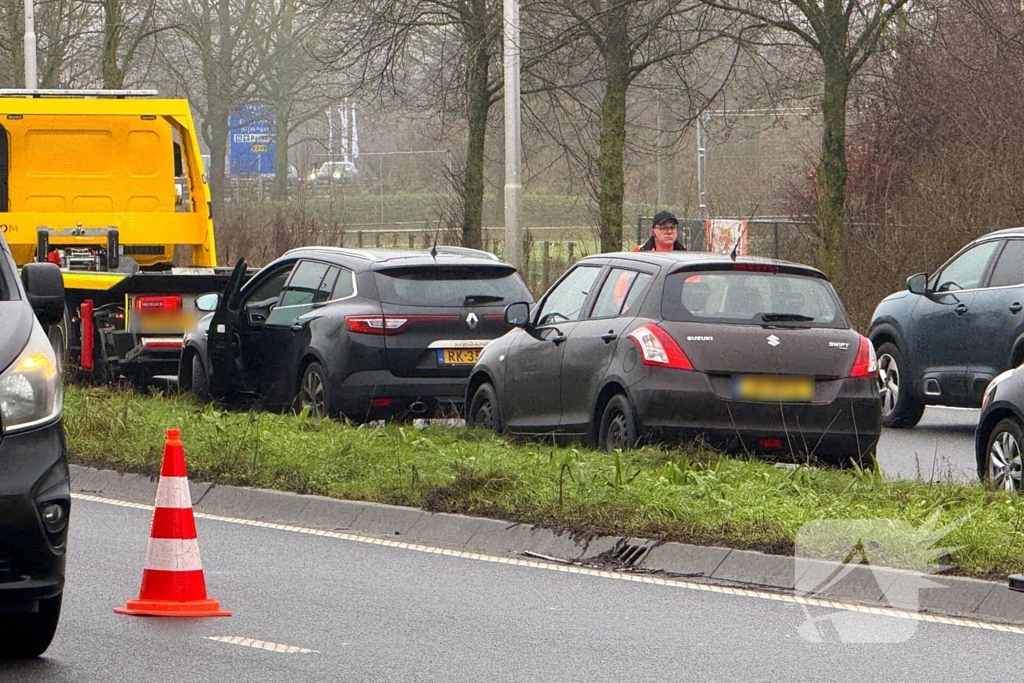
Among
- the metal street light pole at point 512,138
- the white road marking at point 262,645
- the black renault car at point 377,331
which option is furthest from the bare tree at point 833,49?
the white road marking at point 262,645

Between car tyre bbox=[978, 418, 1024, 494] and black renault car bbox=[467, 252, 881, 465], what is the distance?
790 mm

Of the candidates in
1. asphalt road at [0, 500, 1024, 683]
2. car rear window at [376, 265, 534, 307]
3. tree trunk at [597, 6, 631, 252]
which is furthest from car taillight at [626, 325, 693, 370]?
tree trunk at [597, 6, 631, 252]

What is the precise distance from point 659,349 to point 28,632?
515 centimetres

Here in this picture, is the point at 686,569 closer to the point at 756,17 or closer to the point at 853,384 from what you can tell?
the point at 853,384

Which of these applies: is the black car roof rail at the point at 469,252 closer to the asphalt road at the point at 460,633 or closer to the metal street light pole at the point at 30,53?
the asphalt road at the point at 460,633

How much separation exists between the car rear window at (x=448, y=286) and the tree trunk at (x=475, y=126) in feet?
49.8

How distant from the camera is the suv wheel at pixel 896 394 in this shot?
15891 millimetres

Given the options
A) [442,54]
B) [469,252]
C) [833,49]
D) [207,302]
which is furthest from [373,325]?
[442,54]

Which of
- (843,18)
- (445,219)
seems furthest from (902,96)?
(445,219)

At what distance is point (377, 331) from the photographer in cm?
1362

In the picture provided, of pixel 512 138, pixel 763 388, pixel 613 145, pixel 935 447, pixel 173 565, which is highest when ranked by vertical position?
pixel 512 138

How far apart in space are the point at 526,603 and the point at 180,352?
1004 centimetres

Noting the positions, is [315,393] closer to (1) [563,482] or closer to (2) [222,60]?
(1) [563,482]

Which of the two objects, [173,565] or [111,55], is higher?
[111,55]
